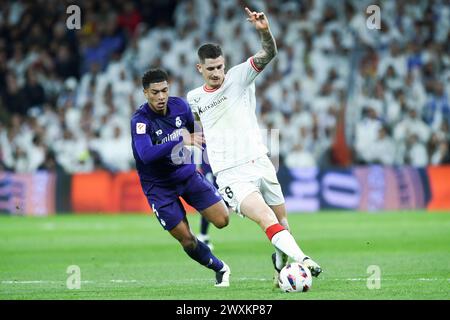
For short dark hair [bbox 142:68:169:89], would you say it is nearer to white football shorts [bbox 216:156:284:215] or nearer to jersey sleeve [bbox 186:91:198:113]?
jersey sleeve [bbox 186:91:198:113]

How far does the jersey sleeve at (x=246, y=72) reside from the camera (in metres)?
10.1

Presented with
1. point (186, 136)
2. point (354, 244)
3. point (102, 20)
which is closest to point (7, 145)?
point (102, 20)

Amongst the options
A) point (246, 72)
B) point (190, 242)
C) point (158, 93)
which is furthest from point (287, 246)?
point (158, 93)

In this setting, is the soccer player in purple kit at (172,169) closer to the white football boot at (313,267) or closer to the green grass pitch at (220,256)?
the green grass pitch at (220,256)

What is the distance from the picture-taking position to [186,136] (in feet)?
34.5

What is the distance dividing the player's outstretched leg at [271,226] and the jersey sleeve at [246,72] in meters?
1.19

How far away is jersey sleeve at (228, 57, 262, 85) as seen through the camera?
398 inches

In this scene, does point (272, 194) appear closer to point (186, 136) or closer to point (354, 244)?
point (186, 136)

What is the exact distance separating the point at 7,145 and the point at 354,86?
907 cm

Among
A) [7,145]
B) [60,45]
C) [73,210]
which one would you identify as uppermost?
[60,45]

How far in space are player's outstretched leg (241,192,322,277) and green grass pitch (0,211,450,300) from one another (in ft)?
1.37

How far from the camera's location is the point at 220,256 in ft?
47.9

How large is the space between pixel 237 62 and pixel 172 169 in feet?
45.1

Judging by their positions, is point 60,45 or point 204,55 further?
point 60,45
